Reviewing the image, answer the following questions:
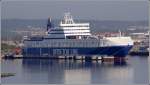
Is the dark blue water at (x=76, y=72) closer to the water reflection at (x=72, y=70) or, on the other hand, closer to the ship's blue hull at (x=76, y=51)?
the water reflection at (x=72, y=70)

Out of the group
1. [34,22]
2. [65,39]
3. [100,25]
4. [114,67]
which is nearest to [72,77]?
[114,67]

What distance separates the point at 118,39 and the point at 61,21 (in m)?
1.67

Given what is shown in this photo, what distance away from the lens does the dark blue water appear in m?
9.89

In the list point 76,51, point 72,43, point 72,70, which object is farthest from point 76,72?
point 72,43

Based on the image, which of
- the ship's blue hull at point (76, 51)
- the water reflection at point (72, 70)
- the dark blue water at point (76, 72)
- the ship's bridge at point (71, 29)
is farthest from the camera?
the ship's bridge at point (71, 29)

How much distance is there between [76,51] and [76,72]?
373 cm

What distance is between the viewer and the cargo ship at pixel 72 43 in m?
15.0

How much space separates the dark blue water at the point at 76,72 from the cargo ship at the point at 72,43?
69 cm

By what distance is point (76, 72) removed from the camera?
1152 centimetres

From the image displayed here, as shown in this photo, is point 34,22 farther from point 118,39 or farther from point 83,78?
point 83,78

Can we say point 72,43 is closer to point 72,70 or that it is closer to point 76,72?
point 72,70

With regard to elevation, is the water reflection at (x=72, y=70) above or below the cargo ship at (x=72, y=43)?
below

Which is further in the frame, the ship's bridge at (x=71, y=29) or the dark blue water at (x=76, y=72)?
the ship's bridge at (x=71, y=29)

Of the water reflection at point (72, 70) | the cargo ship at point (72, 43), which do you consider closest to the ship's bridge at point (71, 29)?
the cargo ship at point (72, 43)
